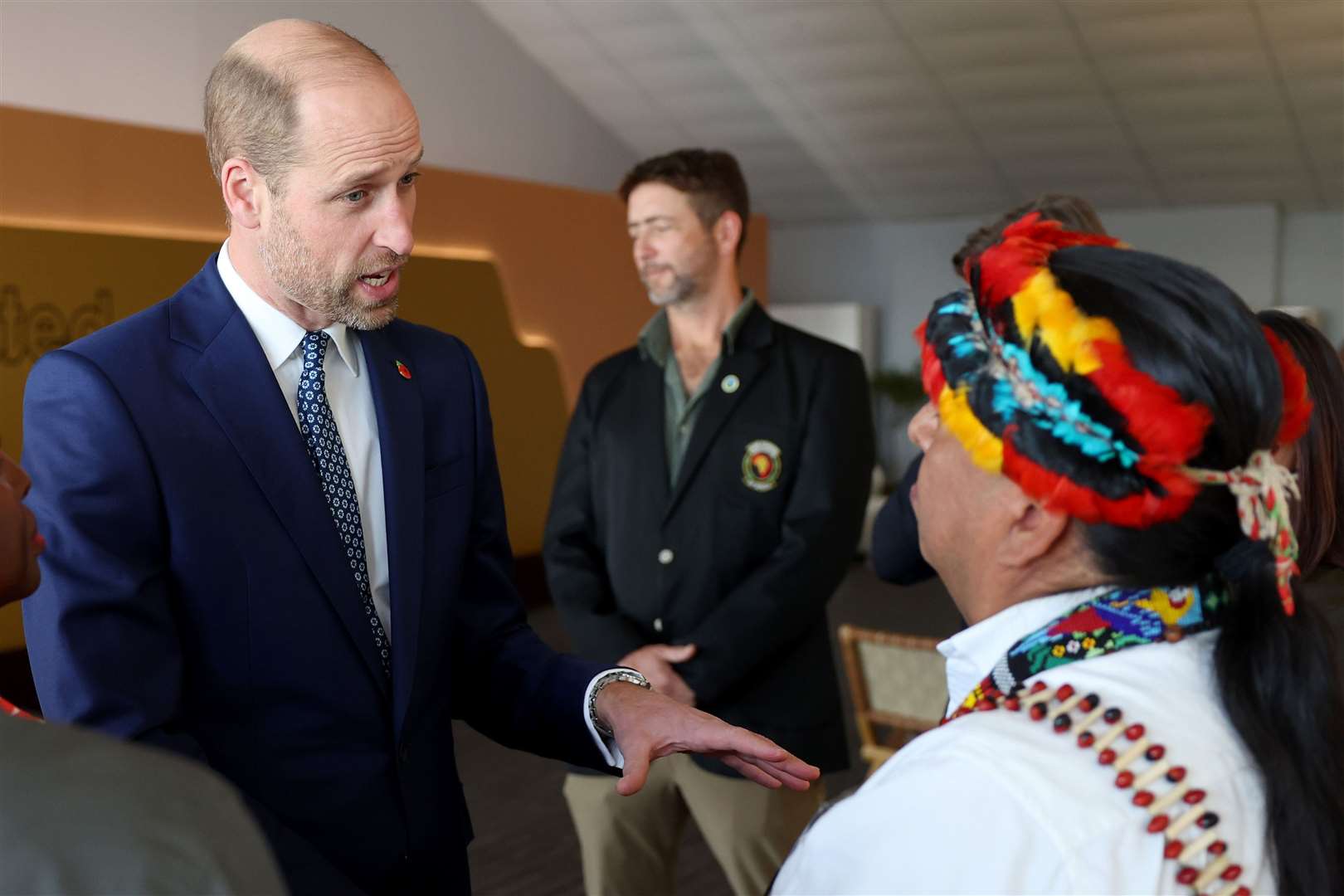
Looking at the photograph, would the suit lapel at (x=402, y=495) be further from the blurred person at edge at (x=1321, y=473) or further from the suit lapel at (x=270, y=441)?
the blurred person at edge at (x=1321, y=473)

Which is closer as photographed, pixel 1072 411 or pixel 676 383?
pixel 1072 411

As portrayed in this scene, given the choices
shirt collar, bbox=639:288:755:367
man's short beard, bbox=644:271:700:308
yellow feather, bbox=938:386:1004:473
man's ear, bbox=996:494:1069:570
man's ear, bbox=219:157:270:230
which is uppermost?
man's short beard, bbox=644:271:700:308

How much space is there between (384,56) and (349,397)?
7392 millimetres

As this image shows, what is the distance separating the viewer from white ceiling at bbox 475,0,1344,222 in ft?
28.0

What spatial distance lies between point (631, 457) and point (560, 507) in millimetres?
269

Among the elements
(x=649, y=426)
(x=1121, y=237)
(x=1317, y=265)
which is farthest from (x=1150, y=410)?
(x=1121, y=237)

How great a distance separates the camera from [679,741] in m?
1.65

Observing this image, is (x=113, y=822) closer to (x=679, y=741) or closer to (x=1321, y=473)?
(x=679, y=741)

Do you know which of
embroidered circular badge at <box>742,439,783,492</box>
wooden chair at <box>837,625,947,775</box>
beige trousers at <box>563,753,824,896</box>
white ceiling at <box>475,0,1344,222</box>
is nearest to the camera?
beige trousers at <box>563,753,824,896</box>

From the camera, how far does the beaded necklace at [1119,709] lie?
105 centimetres

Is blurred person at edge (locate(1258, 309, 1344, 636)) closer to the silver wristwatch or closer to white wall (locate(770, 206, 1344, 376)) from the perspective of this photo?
the silver wristwatch

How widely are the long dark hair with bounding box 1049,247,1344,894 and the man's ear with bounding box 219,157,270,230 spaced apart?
3.41 ft

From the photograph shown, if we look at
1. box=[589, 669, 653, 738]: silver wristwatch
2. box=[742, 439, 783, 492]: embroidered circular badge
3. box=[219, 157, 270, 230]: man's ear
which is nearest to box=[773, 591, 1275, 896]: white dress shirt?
box=[589, 669, 653, 738]: silver wristwatch

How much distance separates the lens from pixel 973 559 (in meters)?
1.28
